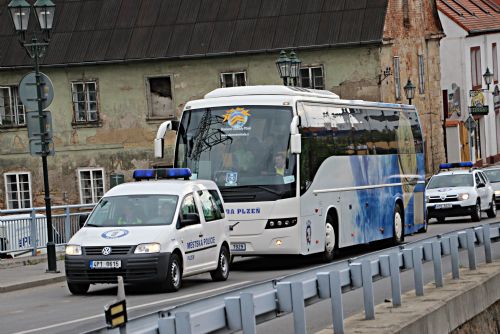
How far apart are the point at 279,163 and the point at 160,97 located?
2713 centimetres

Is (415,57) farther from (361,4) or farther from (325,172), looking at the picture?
(325,172)

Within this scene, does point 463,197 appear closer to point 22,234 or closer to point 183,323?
point 22,234

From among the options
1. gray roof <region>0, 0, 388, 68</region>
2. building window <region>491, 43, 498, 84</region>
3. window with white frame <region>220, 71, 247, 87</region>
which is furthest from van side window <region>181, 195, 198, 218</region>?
building window <region>491, 43, 498, 84</region>

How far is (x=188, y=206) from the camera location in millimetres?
20312

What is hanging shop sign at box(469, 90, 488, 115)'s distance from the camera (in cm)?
6756

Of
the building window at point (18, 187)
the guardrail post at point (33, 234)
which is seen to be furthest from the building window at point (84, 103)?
the guardrail post at point (33, 234)

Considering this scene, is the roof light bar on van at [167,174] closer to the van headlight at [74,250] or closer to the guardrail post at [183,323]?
the van headlight at [74,250]

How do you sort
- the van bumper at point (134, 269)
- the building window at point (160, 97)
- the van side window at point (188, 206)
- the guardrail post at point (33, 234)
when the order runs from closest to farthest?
the van bumper at point (134, 269) < the van side window at point (188, 206) < the guardrail post at point (33, 234) < the building window at point (160, 97)

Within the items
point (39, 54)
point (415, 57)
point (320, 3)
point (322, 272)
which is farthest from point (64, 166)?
point (322, 272)

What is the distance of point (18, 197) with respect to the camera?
50.6m

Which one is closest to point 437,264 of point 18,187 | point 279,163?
point 279,163

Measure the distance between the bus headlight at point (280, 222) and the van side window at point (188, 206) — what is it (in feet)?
8.72

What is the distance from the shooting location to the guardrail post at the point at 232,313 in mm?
9633

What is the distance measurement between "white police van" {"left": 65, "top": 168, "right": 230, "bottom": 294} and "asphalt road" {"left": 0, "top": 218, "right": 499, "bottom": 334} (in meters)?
0.34
